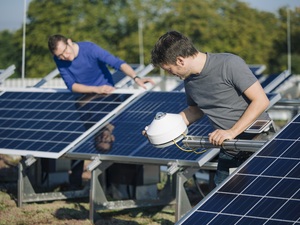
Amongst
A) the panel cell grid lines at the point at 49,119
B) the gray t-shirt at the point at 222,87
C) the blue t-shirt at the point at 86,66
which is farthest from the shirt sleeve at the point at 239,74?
the blue t-shirt at the point at 86,66

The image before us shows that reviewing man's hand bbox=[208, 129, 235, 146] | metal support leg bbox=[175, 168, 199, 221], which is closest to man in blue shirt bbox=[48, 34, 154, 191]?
metal support leg bbox=[175, 168, 199, 221]

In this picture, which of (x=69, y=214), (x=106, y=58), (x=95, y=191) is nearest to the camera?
(x=95, y=191)

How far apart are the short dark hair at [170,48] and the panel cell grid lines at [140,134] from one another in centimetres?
279

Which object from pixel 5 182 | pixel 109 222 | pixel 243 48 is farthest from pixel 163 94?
pixel 243 48

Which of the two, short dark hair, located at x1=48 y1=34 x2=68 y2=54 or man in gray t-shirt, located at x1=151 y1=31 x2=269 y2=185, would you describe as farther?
short dark hair, located at x1=48 y1=34 x2=68 y2=54

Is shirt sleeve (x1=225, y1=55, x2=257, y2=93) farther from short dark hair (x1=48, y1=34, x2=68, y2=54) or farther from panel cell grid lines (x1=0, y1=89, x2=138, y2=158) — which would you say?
short dark hair (x1=48, y1=34, x2=68, y2=54)

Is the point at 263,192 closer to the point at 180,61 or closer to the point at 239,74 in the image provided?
the point at 239,74

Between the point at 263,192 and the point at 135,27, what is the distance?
179ft

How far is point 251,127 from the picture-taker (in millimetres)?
6199

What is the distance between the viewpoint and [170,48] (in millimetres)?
6055

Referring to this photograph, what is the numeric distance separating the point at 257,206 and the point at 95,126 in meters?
5.13

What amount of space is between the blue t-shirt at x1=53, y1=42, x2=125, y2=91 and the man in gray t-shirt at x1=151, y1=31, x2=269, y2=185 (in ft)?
16.1

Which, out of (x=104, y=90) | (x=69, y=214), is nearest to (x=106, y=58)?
(x=104, y=90)

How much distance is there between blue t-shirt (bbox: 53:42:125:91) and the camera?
37.8 ft
